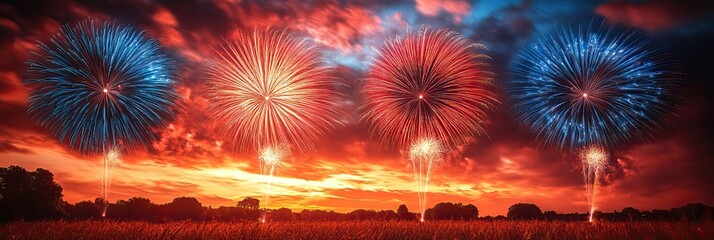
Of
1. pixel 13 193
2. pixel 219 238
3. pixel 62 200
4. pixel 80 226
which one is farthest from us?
pixel 62 200

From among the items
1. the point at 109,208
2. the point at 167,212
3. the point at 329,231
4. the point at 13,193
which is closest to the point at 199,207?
the point at 167,212

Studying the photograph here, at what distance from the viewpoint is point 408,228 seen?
22391 millimetres

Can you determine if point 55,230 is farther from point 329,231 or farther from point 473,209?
point 473,209

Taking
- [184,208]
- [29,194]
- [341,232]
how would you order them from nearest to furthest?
1. [341,232]
2. [29,194]
3. [184,208]

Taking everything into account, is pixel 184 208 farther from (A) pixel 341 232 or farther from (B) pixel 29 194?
(A) pixel 341 232

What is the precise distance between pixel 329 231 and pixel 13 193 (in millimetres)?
58586

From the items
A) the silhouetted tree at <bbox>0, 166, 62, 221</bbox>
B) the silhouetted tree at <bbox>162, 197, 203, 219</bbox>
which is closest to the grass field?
the silhouetted tree at <bbox>0, 166, 62, 221</bbox>

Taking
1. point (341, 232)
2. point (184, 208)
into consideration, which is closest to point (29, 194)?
point (184, 208)

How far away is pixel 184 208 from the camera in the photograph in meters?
76.0

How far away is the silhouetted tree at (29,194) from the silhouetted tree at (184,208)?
13.7m

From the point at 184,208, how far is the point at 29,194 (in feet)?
62.2

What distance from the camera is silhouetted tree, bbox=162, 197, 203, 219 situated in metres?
74.6

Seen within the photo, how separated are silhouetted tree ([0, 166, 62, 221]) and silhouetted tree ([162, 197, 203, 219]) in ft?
45.0

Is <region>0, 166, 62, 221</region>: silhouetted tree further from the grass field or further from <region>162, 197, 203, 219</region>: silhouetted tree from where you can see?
the grass field
